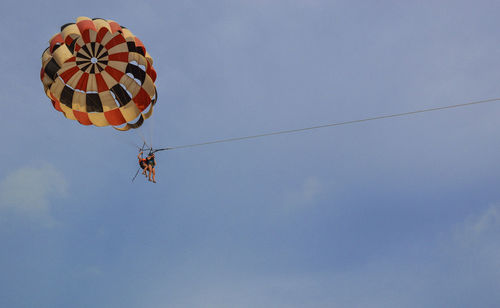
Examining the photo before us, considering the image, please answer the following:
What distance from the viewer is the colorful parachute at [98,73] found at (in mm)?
17547

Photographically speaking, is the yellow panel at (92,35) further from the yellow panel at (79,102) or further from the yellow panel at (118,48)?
the yellow panel at (79,102)

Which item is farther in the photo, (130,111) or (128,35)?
(130,111)

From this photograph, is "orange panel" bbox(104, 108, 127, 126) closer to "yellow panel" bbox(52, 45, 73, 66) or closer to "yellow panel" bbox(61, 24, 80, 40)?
"yellow panel" bbox(52, 45, 73, 66)

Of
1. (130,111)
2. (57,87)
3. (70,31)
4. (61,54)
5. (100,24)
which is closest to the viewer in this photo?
(61,54)

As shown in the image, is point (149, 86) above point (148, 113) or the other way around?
above

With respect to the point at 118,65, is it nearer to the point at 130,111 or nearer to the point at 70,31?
the point at 130,111

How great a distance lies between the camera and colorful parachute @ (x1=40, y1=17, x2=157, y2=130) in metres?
17.5

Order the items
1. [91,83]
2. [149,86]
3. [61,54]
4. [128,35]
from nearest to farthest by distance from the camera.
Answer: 1. [61,54]
2. [128,35]
3. [91,83]
4. [149,86]

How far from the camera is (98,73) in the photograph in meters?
18.6

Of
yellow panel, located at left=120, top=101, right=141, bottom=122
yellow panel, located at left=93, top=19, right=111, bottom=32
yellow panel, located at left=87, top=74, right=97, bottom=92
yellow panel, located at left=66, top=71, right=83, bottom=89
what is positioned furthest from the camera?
yellow panel, located at left=120, top=101, right=141, bottom=122

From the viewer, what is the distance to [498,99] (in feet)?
40.1

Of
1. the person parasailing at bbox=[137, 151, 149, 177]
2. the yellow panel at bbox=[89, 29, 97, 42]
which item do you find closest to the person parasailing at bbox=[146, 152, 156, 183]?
the person parasailing at bbox=[137, 151, 149, 177]

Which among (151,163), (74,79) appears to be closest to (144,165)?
(151,163)

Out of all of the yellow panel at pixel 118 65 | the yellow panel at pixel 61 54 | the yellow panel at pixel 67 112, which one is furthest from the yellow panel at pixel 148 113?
the yellow panel at pixel 61 54
